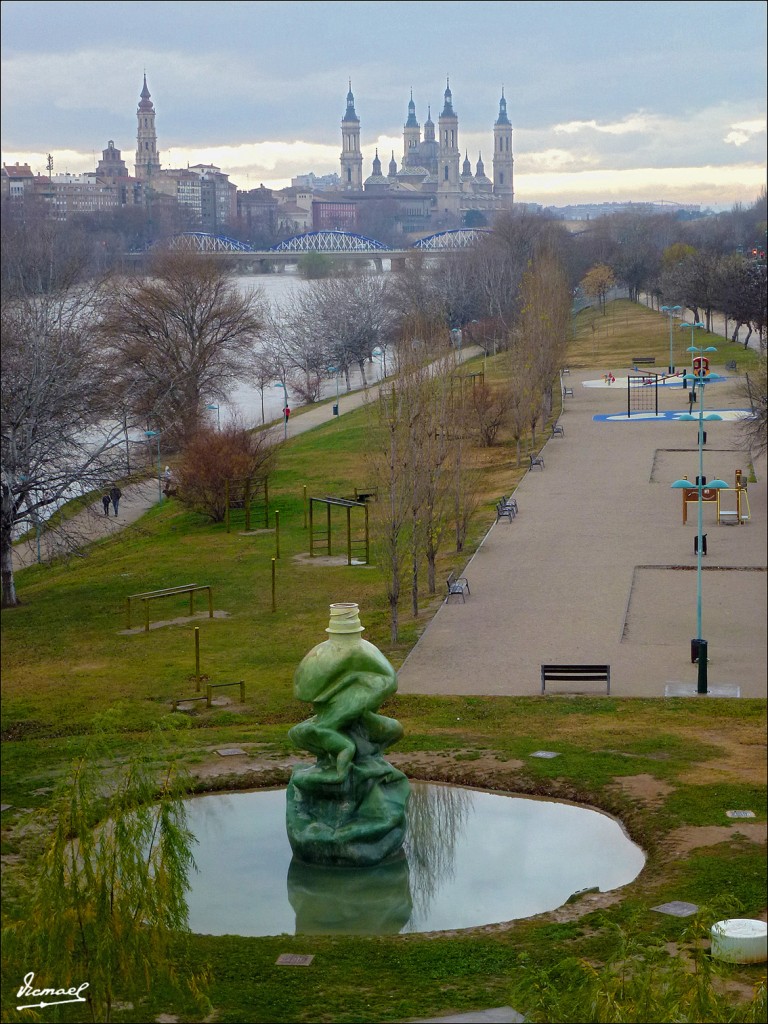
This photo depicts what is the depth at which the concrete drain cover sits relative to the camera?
12.9 m

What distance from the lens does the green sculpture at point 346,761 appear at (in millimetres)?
14477

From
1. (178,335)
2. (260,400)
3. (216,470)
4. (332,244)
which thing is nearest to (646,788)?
(216,470)

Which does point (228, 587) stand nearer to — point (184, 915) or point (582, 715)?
point (582, 715)

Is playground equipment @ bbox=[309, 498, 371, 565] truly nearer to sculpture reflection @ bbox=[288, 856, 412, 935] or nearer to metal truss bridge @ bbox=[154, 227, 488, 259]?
sculpture reflection @ bbox=[288, 856, 412, 935]

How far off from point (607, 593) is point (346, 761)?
42.5ft

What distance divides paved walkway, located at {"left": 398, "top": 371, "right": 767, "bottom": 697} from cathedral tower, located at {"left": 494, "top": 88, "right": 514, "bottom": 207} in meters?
69.2

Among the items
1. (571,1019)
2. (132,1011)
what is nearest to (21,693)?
(132,1011)

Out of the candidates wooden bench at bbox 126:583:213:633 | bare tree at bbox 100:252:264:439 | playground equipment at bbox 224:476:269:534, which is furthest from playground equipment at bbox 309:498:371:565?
bare tree at bbox 100:252:264:439

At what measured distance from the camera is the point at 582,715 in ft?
65.5

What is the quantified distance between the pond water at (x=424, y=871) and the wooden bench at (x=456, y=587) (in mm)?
10347

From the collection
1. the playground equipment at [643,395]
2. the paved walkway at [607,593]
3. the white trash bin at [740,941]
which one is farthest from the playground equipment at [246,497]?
the white trash bin at [740,941]

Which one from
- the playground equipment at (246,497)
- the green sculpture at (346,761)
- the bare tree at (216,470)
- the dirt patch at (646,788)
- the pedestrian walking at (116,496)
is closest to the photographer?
the green sculpture at (346,761)

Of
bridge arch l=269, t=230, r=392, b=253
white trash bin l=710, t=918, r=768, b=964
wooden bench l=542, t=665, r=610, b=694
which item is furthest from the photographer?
bridge arch l=269, t=230, r=392, b=253

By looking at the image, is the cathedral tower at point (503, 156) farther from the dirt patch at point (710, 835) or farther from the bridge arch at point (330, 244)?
the dirt patch at point (710, 835)
